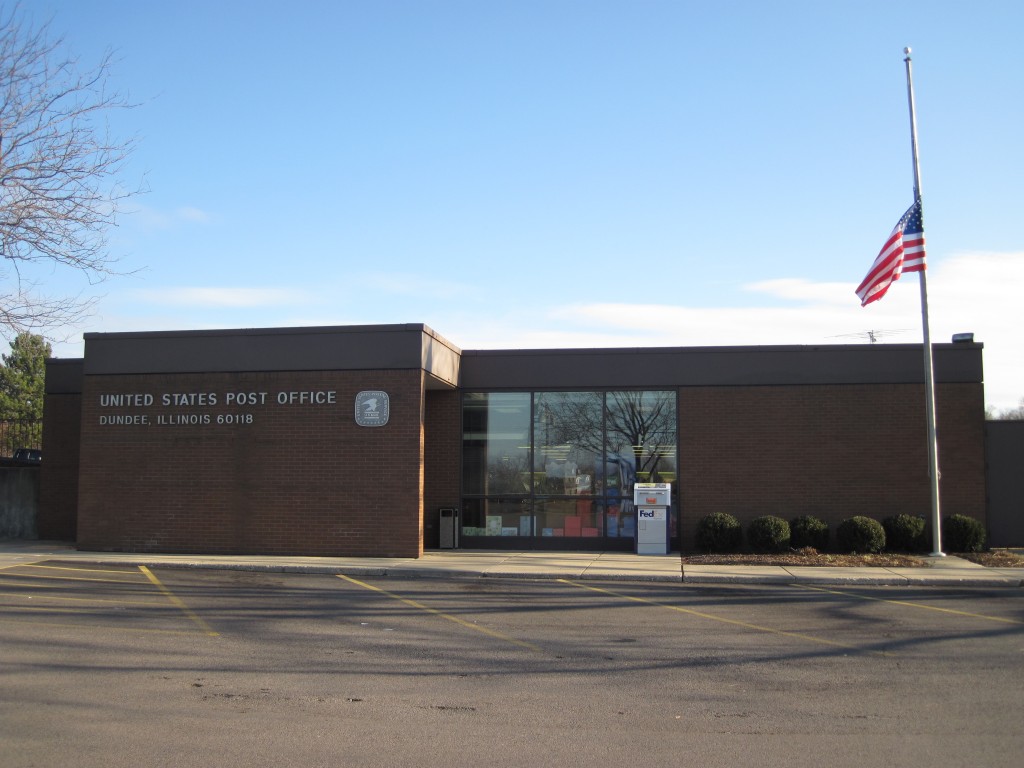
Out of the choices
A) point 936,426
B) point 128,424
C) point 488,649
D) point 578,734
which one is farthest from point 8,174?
point 936,426

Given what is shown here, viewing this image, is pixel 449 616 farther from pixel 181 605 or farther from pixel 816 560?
pixel 816 560

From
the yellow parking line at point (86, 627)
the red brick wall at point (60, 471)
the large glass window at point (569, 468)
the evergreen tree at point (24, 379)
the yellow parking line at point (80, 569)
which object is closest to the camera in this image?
the yellow parking line at point (86, 627)

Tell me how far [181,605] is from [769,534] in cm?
1172

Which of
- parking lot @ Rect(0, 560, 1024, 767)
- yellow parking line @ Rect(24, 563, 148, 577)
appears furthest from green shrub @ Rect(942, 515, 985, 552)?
yellow parking line @ Rect(24, 563, 148, 577)

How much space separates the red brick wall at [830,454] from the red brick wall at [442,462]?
5.15 metres

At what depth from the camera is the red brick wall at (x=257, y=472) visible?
758 inches

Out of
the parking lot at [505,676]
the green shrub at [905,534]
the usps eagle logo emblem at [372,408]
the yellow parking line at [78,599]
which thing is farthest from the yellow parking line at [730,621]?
the green shrub at [905,534]

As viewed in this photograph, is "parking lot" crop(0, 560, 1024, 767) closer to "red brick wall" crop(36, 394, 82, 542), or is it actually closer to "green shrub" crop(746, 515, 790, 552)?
"green shrub" crop(746, 515, 790, 552)

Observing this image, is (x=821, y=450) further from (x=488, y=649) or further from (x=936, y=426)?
(x=488, y=649)

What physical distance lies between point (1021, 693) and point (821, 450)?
1242cm

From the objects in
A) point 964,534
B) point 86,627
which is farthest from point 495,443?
point 86,627

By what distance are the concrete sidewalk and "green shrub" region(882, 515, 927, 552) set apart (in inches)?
44.0

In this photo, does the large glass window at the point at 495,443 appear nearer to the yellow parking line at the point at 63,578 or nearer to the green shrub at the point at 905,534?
the green shrub at the point at 905,534

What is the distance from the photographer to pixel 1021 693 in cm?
850
